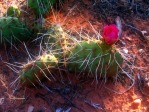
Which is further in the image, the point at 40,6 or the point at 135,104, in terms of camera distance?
the point at 40,6

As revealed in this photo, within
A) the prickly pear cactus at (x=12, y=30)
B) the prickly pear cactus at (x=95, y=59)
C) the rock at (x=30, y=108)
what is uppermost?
the prickly pear cactus at (x=12, y=30)

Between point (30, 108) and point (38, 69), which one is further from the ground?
point (38, 69)

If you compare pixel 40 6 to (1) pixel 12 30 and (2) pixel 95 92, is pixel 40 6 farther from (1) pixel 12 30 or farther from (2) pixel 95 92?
(2) pixel 95 92

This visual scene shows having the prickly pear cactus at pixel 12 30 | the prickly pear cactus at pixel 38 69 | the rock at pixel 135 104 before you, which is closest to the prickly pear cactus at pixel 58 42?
the prickly pear cactus at pixel 38 69

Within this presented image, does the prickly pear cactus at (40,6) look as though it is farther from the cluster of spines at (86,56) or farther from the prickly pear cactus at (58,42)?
the cluster of spines at (86,56)

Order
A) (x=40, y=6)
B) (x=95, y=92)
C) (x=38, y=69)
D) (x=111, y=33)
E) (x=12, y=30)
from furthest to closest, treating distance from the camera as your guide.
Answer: (x=40, y=6) < (x=12, y=30) < (x=95, y=92) < (x=38, y=69) < (x=111, y=33)

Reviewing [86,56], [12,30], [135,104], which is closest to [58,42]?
[86,56]
